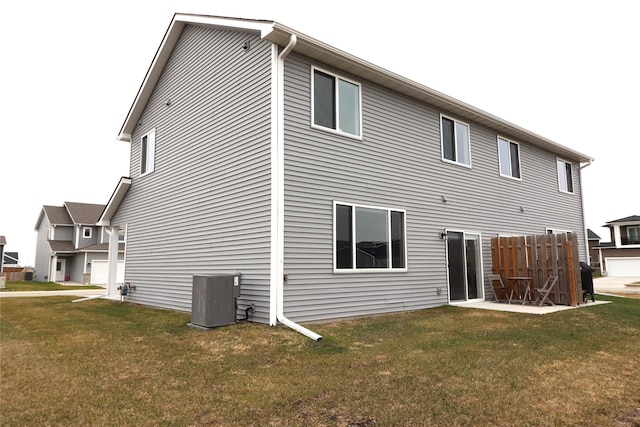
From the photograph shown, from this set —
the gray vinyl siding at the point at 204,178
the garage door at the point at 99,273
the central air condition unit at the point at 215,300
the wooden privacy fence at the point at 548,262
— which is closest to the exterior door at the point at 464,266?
the wooden privacy fence at the point at 548,262

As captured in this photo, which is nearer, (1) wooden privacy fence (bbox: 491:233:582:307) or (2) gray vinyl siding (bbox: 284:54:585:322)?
(2) gray vinyl siding (bbox: 284:54:585:322)

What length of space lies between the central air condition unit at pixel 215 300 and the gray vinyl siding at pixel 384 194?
41.3 inches

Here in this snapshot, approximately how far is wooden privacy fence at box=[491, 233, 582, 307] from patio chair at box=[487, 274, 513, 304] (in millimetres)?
175

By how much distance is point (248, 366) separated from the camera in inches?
202

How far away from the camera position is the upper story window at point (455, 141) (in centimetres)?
1152

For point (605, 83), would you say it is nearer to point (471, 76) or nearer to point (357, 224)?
point (471, 76)

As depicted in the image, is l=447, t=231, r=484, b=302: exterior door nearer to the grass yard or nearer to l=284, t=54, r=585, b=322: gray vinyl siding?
l=284, t=54, r=585, b=322: gray vinyl siding

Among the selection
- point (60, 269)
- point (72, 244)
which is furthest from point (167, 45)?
point (60, 269)

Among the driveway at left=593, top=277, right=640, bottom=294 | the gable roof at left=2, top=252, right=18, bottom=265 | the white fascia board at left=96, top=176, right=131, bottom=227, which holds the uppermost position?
the white fascia board at left=96, top=176, right=131, bottom=227

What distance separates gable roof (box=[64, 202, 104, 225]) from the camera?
1316 inches

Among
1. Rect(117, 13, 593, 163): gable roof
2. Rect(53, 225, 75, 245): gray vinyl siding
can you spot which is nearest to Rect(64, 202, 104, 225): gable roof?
Rect(53, 225, 75, 245): gray vinyl siding

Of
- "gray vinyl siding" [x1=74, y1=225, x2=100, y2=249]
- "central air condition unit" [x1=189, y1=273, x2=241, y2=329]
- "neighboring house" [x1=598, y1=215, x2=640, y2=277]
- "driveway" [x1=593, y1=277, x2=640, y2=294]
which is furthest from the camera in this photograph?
"neighboring house" [x1=598, y1=215, x2=640, y2=277]

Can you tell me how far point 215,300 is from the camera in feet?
24.3

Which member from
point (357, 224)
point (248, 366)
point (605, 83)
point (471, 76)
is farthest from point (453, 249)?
point (605, 83)
